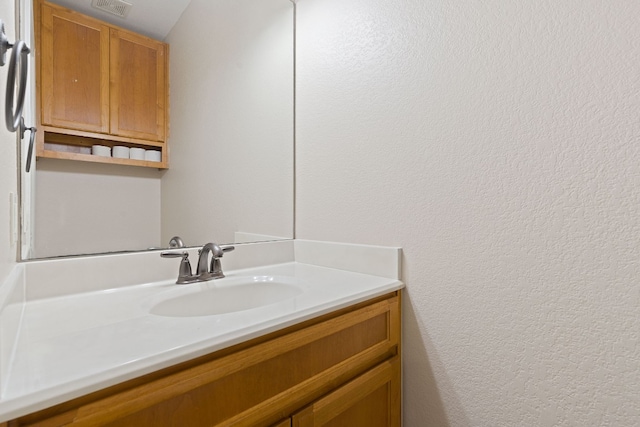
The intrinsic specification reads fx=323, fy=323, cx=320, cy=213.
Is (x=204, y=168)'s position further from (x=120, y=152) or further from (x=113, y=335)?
(x=113, y=335)

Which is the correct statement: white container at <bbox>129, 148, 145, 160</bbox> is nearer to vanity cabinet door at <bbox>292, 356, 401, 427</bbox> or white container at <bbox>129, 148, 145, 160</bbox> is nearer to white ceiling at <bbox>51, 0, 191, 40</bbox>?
white ceiling at <bbox>51, 0, 191, 40</bbox>

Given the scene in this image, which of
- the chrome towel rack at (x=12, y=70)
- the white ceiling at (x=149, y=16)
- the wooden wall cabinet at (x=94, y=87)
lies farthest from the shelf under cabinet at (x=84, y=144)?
the chrome towel rack at (x=12, y=70)

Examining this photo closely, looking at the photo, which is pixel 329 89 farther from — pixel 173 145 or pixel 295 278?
pixel 295 278

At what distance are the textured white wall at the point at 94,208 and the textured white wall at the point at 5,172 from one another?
0.46ft

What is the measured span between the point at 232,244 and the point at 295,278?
347 mm

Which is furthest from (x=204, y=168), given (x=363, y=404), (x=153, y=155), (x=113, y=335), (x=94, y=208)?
(x=363, y=404)

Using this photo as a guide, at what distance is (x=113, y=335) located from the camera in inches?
24.2

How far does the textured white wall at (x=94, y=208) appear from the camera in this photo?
94cm

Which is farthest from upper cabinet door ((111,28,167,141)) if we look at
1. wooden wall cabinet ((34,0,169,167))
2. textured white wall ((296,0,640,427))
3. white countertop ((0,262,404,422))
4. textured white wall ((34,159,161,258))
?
textured white wall ((296,0,640,427))

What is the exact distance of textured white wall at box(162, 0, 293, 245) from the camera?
1.21 meters

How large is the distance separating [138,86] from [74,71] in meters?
0.18

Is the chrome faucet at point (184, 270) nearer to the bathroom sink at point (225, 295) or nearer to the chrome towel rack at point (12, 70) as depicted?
the bathroom sink at point (225, 295)

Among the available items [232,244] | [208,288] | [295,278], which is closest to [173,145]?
[232,244]

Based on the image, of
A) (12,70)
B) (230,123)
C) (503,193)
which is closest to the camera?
(12,70)
